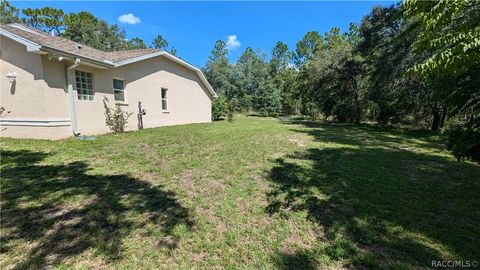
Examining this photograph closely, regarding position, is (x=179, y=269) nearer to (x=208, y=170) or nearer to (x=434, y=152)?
(x=208, y=170)

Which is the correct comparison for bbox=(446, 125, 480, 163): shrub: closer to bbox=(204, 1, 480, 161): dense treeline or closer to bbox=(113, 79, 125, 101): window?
bbox=(204, 1, 480, 161): dense treeline

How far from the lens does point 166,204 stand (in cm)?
327

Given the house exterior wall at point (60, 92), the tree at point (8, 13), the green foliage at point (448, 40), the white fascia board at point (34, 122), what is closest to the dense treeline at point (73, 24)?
the tree at point (8, 13)

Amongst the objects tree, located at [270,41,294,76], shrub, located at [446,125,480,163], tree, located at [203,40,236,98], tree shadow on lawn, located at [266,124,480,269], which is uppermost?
tree, located at [270,41,294,76]

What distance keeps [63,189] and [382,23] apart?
18624 millimetres

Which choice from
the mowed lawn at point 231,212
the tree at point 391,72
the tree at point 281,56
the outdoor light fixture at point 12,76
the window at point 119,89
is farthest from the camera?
the tree at point 281,56

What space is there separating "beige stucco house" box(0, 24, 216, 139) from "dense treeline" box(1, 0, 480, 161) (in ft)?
28.3

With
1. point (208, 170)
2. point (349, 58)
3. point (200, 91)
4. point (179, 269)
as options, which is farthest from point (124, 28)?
point (179, 269)

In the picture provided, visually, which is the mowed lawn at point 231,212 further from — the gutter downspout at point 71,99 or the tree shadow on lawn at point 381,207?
the gutter downspout at point 71,99

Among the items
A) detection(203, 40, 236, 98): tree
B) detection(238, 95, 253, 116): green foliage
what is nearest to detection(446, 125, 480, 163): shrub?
detection(238, 95, 253, 116): green foliage

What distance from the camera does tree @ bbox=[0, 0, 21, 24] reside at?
28516 millimetres

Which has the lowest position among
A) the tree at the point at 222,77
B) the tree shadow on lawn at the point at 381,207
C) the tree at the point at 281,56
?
the tree shadow on lawn at the point at 381,207

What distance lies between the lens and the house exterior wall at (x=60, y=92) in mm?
7152

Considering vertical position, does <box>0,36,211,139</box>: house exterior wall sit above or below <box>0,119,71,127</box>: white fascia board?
above
